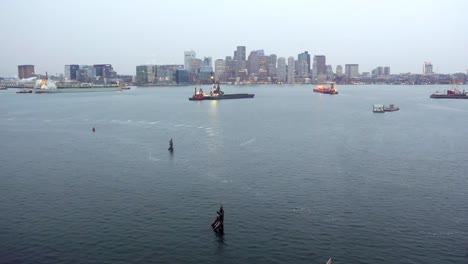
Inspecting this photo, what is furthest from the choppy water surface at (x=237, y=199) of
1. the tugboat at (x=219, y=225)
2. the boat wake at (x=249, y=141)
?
the tugboat at (x=219, y=225)

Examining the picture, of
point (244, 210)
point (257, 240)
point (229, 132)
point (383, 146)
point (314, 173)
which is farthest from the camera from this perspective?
point (229, 132)

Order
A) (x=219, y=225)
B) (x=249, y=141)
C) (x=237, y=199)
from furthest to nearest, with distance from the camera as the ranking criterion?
1. (x=249, y=141)
2. (x=237, y=199)
3. (x=219, y=225)

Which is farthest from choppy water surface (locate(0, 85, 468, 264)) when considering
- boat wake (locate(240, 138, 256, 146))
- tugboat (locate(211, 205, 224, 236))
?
tugboat (locate(211, 205, 224, 236))

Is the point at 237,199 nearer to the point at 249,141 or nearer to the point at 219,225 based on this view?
the point at 219,225

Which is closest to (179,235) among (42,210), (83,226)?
(83,226)

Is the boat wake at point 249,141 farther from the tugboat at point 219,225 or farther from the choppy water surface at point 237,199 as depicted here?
the tugboat at point 219,225

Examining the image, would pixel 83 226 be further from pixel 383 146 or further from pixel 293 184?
pixel 383 146

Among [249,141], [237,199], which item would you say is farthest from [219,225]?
[249,141]

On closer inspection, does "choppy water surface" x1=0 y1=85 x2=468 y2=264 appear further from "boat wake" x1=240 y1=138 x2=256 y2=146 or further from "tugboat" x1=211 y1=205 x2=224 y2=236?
"tugboat" x1=211 y1=205 x2=224 y2=236
